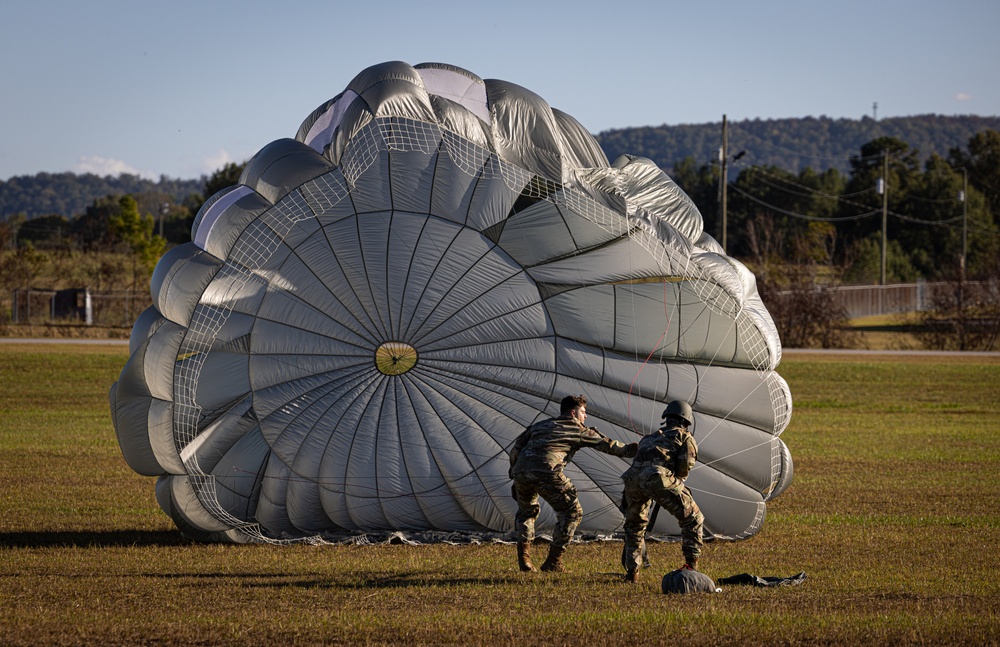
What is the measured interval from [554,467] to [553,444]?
168 millimetres

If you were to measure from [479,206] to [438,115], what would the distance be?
986 mm

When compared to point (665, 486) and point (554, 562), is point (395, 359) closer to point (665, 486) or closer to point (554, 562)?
point (554, 562)

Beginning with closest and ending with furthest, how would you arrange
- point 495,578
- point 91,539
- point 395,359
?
1. point 495,578
2. point 91,539
3. point 395,359

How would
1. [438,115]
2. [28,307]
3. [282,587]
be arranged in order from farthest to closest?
[28,307] < [438,115] < [282,587]

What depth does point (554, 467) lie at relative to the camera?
824 cm

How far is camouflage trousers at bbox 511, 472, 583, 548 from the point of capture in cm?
824

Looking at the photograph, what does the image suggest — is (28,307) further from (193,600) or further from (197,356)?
(193,600)

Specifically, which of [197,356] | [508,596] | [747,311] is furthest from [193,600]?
[747,311]

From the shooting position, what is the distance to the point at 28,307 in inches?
1593

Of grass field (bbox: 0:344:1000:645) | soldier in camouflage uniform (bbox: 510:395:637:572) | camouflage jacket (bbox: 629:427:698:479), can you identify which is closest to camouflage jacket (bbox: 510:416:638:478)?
soldier in camouflage uniform (bbox: 510:395:637:572)

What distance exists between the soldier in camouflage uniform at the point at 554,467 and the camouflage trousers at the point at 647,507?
1.43 ft

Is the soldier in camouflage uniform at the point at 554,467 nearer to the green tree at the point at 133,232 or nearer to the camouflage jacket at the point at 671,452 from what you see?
the camouflage jacket at the point at 671,452

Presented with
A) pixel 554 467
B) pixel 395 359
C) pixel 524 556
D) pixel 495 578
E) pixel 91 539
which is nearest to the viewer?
pixel 495 578

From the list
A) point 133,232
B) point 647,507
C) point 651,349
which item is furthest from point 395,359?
point 133,232
